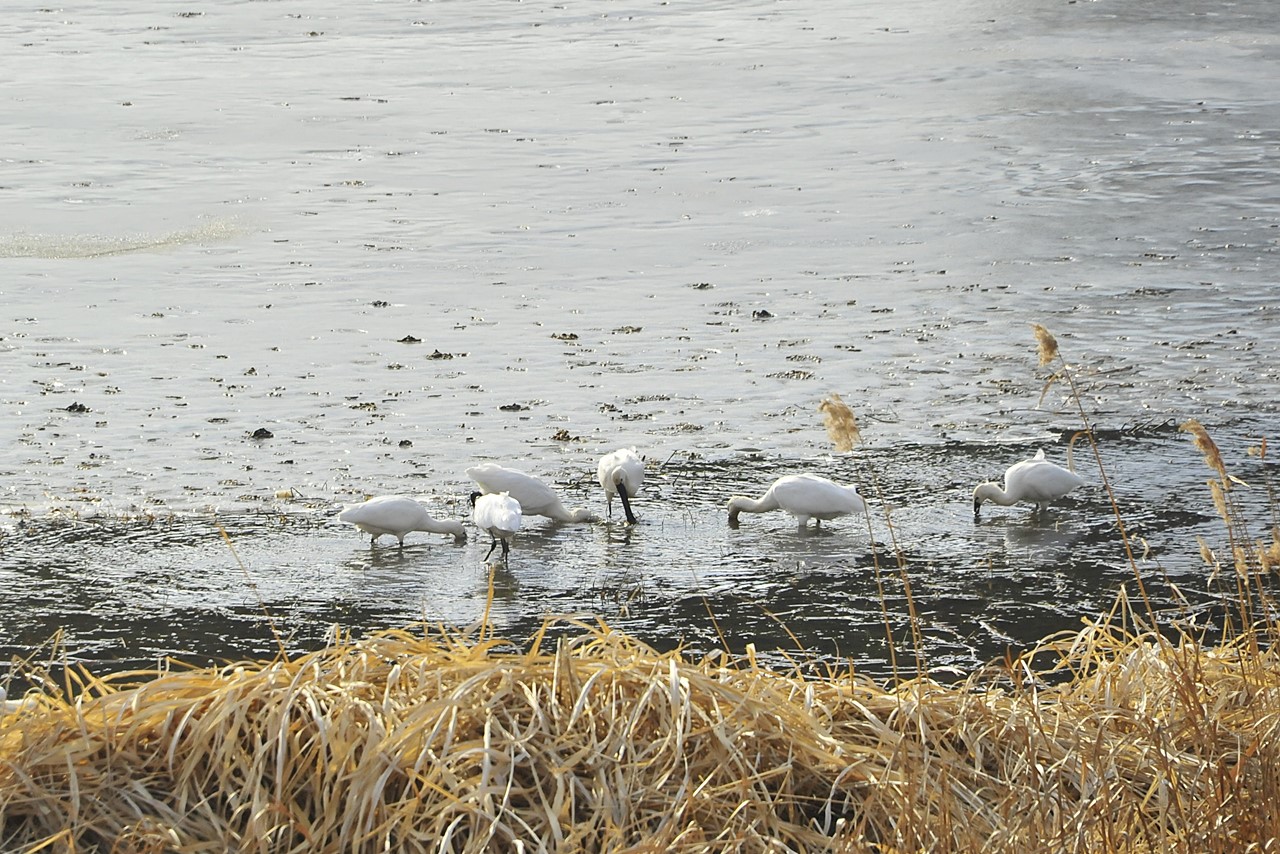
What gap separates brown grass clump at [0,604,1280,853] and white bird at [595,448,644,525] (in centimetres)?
289

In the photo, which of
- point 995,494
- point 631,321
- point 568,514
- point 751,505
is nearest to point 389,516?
point 568,514

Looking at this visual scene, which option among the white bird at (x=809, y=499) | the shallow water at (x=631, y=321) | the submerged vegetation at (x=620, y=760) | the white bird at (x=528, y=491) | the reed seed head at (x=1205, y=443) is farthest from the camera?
the white bird at (x=528, y=491)

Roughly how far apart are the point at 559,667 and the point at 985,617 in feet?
7.76

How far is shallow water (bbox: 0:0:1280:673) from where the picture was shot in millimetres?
6250

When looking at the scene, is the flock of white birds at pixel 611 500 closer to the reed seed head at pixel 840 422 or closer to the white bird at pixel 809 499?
the white bird at pixel 809 499

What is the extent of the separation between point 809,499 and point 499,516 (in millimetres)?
1232

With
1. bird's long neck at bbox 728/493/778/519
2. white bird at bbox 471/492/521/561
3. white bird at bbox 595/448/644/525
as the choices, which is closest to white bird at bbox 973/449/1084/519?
bird's long neck at bbox 728/493/778/519

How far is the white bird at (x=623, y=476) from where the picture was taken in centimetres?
689

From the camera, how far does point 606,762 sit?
3590 millimetres

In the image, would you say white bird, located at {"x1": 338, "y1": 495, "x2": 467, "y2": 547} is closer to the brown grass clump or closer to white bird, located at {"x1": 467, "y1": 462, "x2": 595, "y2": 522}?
white bird, located at {"x1": 467, "y1": 462, "x2": 595, "y2": 522}

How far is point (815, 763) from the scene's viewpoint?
371cm

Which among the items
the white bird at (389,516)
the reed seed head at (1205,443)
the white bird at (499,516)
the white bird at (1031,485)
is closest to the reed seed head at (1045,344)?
the reed seed head at (1205,443)

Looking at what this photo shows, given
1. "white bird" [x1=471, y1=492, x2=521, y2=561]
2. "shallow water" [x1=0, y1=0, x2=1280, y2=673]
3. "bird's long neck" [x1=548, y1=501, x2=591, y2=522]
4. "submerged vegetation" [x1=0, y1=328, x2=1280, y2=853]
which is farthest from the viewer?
"bird's long neck" [x1=548, y1=501, x2=591, y2=522]

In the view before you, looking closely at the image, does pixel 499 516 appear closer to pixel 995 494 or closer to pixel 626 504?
pixel 626 504
